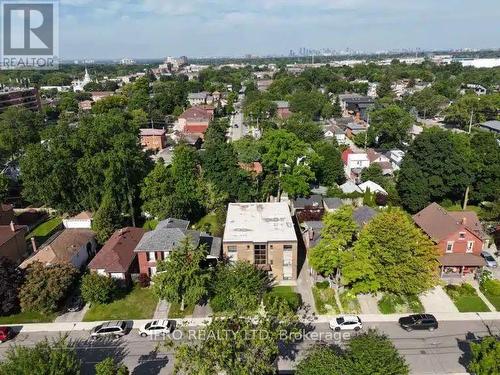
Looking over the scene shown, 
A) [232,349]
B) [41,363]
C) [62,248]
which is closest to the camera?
[41,363]

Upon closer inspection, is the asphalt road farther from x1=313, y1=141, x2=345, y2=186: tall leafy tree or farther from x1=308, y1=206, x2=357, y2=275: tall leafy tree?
x1=313, y1=141, x2=345, y2=186: tall leafy tree

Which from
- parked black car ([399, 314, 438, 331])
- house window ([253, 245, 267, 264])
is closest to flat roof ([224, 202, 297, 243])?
house window ([253, 245, 267, 264])

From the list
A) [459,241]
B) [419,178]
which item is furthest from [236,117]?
[459,241]

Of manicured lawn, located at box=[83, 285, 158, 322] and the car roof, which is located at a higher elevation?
the car roof

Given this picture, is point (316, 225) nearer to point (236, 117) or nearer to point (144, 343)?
point (144, 343)

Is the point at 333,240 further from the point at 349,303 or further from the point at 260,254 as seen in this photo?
the point at 260,254

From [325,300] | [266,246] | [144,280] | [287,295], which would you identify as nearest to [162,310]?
[144,280]
